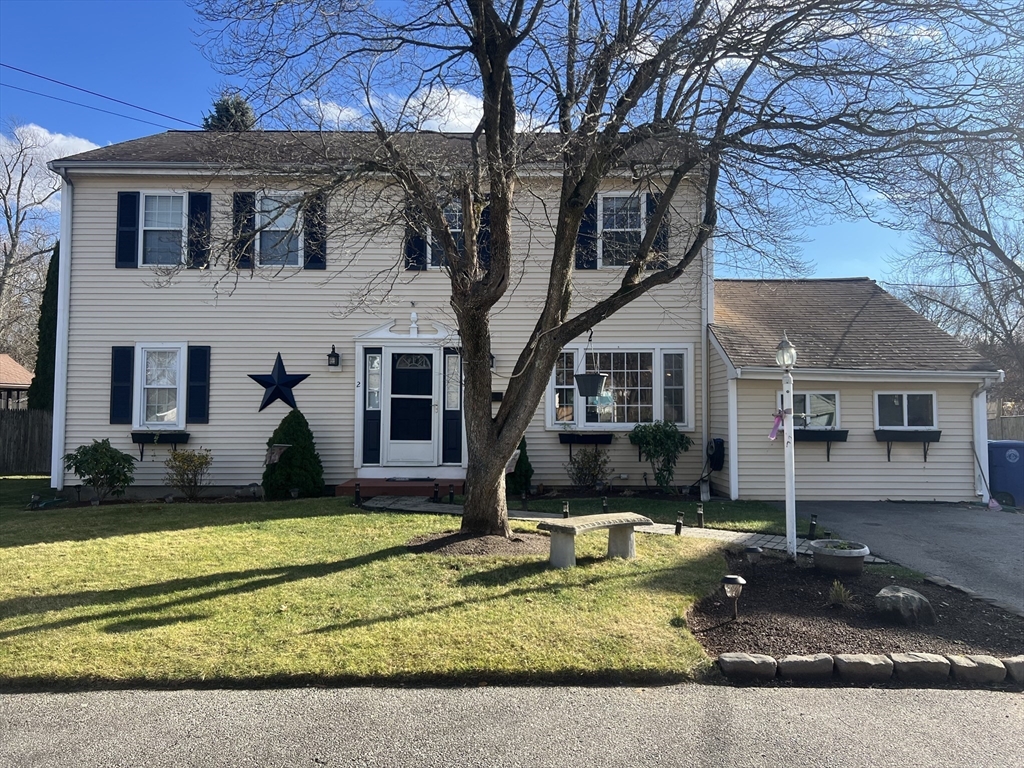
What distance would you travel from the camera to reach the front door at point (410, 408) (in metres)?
11.9

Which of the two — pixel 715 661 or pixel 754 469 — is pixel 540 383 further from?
pixel 754 469

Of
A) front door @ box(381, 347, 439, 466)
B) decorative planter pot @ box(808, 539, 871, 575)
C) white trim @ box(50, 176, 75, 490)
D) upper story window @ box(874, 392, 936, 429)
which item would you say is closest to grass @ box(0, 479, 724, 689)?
decorative planter pot @ box(808, 539, 871, 575)

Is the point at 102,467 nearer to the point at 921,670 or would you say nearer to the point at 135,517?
the point at 135,517

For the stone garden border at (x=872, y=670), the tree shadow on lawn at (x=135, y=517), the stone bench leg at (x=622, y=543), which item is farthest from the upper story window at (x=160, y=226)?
the stone garden border at (x=872, y=670)

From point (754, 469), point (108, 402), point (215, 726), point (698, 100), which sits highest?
point (698, 100)

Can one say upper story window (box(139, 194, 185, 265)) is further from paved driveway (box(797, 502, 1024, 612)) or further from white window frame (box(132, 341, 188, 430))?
paved driveway (box(797, 502, 1024, 612))

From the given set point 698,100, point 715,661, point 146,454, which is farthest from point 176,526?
point 698,100

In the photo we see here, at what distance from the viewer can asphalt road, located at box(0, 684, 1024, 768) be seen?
339cm

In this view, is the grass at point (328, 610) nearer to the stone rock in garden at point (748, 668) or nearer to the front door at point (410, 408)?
the stone rock in garden at point (748, 668)

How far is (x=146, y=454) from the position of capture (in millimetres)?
11711

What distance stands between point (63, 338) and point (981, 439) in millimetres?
15936

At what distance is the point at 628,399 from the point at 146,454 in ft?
28.3

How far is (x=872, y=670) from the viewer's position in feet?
14.5

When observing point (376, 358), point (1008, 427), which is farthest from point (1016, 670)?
point (1008, 427)
